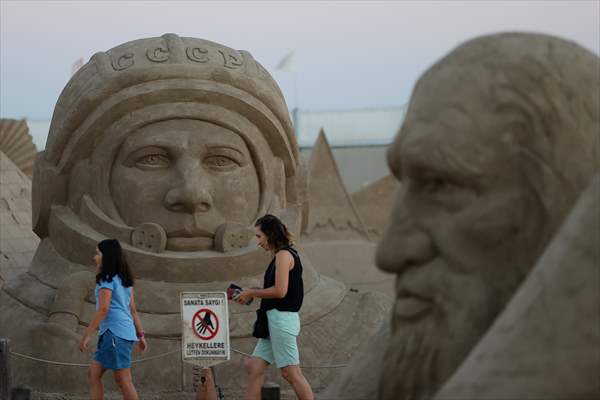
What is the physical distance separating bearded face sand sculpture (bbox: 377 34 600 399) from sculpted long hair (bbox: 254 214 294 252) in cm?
348

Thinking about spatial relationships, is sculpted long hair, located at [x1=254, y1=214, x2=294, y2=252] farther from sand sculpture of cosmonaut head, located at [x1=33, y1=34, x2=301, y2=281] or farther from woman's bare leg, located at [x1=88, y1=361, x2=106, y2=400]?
sand sculpture of cosmonaut head, located at [x1=33, y1=34, x2=301, y2=281]

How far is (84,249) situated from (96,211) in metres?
0.31

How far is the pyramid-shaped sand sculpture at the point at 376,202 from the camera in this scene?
19.2m

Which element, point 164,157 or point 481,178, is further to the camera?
point 164,157

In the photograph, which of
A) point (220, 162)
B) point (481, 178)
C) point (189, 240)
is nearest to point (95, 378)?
point (189, 240)

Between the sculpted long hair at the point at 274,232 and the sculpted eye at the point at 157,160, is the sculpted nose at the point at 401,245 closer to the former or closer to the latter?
the sculpted long hair at the point at 274,232

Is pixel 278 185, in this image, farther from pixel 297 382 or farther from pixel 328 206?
pixel 328 206

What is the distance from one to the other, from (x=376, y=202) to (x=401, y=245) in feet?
52.4

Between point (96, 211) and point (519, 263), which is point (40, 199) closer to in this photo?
point (96, 211)

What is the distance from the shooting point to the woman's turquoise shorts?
23.7 ft

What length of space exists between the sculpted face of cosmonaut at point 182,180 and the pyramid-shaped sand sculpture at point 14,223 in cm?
359

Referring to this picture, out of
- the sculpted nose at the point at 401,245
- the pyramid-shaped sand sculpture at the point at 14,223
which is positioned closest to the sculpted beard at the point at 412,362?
the sculpted nose at the point at 401,245

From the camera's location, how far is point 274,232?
7191 mm

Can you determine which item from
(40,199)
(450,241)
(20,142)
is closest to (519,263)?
(450,241)
